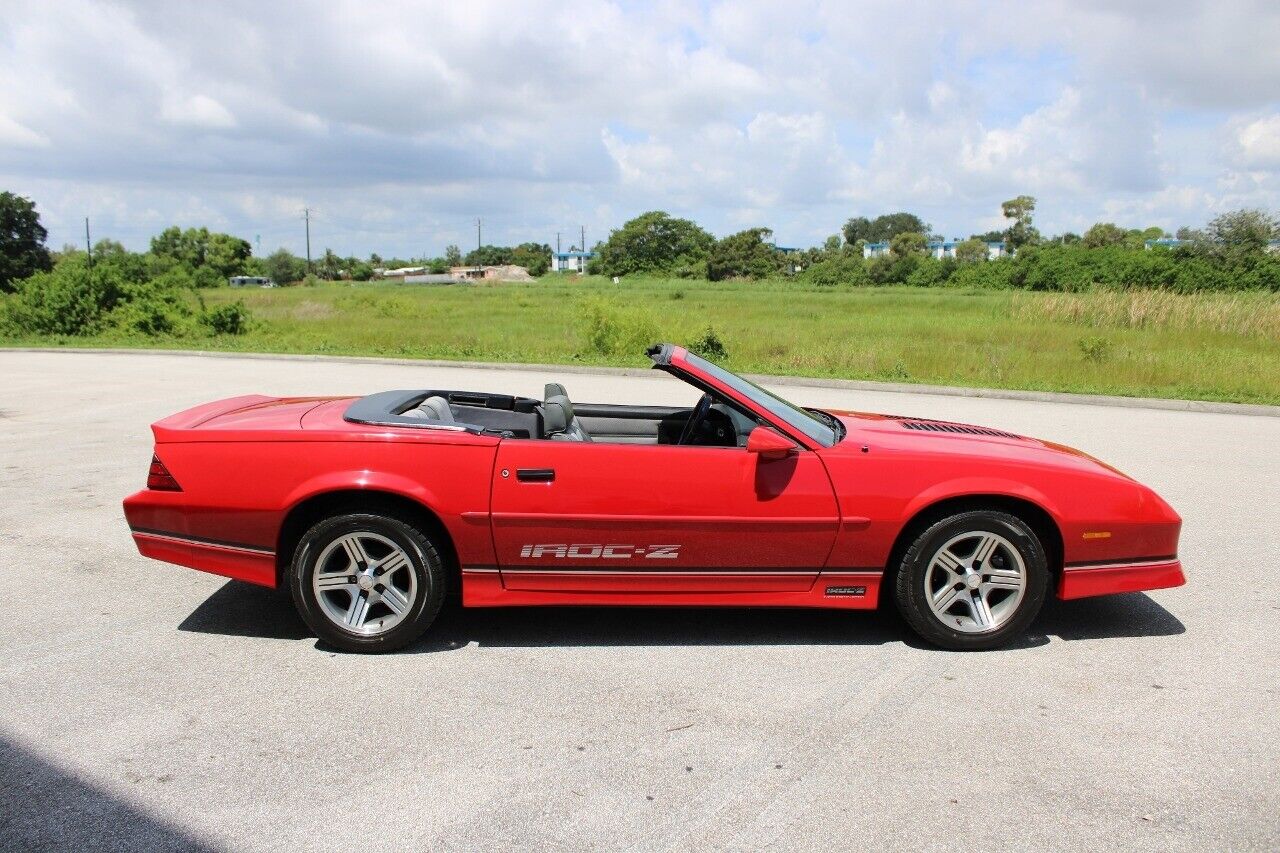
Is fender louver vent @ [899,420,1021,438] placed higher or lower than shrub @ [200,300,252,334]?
higher

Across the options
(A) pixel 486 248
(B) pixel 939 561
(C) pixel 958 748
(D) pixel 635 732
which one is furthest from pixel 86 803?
(A) pixel 486 248

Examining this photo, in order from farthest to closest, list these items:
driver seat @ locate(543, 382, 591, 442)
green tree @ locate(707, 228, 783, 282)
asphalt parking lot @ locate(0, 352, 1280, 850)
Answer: green tree @ locate(707, 228, 783, 282)
driver seat @ locate(543, 382, 591, 442)
asphalt parking lot @ locate(0, 352, 1280, 850)

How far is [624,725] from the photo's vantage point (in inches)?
137

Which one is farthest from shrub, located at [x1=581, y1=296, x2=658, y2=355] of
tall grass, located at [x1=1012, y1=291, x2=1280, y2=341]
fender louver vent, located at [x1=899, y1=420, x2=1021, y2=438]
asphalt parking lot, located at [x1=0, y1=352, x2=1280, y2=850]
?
fender louver vent, located at [x1=899, y1=420, x2=1021, y2=438]

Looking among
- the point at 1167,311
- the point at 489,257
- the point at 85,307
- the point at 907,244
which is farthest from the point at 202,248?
the point at 1167,311

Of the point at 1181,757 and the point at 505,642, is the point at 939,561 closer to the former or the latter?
the point at 1181,757

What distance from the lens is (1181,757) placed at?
3.30 meters

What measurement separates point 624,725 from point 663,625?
1.07 meters

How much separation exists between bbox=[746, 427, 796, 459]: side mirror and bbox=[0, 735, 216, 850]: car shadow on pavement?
2417 mm

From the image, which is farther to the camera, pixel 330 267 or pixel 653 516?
pixel 330 267

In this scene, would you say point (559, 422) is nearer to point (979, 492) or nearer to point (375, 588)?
point (375, 588)

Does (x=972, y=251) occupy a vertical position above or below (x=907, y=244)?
below

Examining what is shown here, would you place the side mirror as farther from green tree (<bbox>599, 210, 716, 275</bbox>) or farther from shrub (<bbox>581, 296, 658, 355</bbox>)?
green tree (<bbox>599, 210, 716, 275</bbox>)

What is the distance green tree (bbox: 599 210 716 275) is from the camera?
113 m
